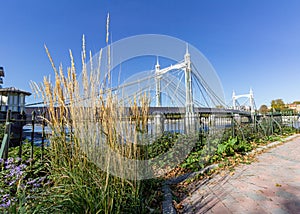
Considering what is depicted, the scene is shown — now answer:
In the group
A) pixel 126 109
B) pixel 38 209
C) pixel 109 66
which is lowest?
pixel 38 209

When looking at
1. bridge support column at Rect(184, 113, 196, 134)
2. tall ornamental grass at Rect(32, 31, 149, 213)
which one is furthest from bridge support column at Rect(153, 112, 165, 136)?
Result: tall ornamental grass at Rect(32, 31, 149, 213)

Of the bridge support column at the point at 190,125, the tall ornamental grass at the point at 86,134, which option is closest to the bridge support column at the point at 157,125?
the bridge support column at the point at 190,125

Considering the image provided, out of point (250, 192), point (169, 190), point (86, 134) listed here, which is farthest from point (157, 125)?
point (86, 134)

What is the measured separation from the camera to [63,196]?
3.22ft

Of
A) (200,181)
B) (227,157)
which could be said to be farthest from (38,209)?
(227,157)

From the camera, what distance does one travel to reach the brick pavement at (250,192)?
4.56 ft

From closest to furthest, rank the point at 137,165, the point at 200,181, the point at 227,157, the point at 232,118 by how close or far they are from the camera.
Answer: the point at 137,165
the point at 200,181
the point at 227,157
the point at 232,118

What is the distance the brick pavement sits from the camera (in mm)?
1391

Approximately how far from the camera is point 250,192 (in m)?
1.66

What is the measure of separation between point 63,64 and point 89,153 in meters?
0.66

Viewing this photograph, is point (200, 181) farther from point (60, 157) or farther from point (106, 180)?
point (60, 157)

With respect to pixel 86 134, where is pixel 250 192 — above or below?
below

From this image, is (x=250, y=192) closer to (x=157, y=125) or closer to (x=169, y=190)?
(x=169, y=190)

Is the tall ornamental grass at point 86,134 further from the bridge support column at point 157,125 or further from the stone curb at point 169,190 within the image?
the bridge support column at point 157,125
